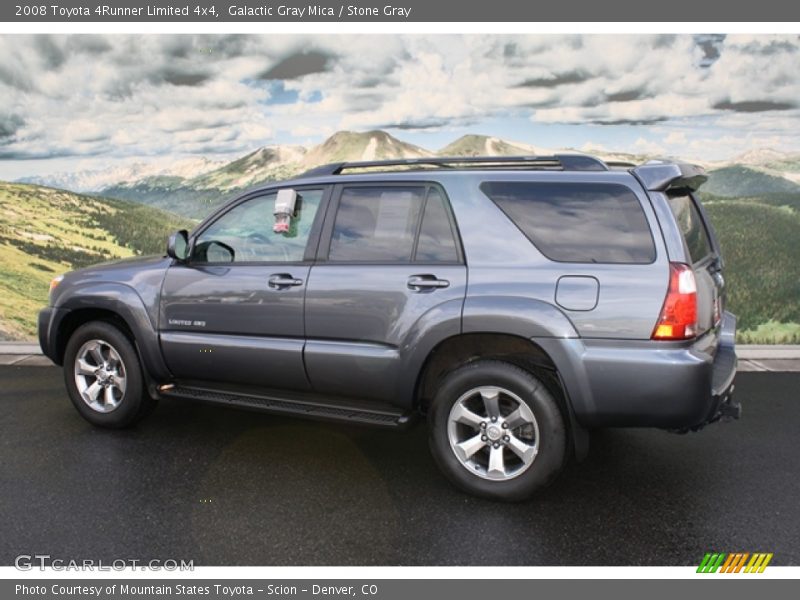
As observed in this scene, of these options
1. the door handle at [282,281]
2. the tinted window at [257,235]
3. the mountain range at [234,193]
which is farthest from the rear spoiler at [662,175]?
the mountain range at [234,193]

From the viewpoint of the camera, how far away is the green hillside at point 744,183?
772 cm

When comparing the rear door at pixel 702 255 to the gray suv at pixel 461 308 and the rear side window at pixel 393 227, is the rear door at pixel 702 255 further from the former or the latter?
the rear side window at pixel 393 227

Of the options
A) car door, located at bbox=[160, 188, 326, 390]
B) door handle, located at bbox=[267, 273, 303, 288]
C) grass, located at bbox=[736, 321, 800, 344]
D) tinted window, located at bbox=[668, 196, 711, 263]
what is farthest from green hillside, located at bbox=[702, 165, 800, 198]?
door handle, located at bbox=[267, 273, 303, 288]

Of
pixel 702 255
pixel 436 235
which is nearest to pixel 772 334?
pixel 702 255

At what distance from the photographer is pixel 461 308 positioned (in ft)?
11.8

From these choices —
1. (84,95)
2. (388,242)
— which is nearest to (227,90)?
(84,95)

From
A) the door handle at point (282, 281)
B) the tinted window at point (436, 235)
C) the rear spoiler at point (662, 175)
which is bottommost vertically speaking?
the door handle at point (282, 281)

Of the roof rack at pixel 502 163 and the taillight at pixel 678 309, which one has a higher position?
the roof rack at pixel 502 163

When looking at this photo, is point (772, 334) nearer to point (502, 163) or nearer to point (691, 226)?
point (691, 226)

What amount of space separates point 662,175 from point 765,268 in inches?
196

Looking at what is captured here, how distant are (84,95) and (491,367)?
695cm

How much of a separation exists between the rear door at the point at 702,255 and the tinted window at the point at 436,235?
115 cm

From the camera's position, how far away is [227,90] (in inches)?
319

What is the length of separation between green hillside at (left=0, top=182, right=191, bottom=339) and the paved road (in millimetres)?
3680
